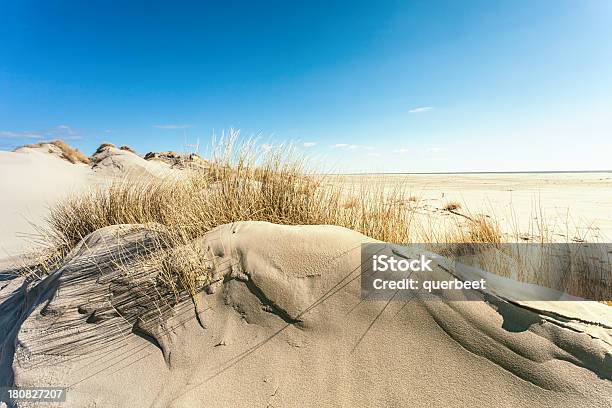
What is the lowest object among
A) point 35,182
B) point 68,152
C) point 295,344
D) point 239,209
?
point 295,344

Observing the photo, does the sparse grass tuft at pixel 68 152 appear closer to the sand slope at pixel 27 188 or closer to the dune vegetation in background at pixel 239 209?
the sand slope at pixel 27 188

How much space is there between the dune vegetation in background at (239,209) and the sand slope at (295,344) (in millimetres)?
397

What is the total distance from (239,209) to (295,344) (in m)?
1.70

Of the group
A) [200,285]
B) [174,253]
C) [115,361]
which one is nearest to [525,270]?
[200,285]

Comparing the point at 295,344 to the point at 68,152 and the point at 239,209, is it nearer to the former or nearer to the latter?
the point at 239,209

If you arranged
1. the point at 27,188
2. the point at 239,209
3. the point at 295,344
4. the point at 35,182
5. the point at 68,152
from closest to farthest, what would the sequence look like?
the point at 295,344, the point at 239,209, the point at 27,188, the point at 35,182, the point at 68,152

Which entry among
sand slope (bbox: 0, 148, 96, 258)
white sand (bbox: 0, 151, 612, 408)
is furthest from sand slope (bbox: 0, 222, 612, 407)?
sand slope (bbox: 0, 148, 96, 258)

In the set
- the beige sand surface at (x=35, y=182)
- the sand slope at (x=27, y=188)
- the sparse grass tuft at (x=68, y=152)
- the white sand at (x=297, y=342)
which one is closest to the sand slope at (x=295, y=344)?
the white sand at (x=297, y=342)

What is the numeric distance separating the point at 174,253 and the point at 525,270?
3.25 m

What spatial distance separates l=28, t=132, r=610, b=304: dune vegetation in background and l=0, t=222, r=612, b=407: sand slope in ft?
1.30

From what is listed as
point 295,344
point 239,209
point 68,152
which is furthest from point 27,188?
point 295,344

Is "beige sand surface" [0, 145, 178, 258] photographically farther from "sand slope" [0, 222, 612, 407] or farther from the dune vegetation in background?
"sand slope" [0, 222, 612, 407]

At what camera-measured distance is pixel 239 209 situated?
3.09 metres

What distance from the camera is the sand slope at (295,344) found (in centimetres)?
139
